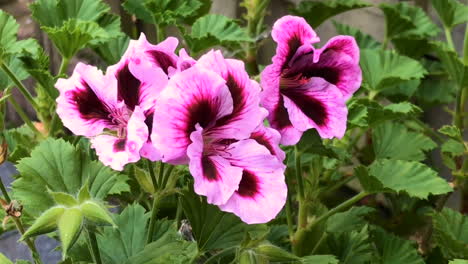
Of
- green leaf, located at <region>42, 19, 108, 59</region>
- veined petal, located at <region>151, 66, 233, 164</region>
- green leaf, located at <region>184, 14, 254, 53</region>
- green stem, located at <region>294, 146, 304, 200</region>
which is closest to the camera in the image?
veined petal, located at <region>151, 66, 233, 164</region>

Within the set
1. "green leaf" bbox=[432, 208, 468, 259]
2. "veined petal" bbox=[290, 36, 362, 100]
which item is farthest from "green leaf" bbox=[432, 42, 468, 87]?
"veined petal" bbox=[290, 36, 362, 100]

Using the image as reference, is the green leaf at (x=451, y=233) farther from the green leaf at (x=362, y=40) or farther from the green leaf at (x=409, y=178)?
the green leaf at (x=362, y=40)

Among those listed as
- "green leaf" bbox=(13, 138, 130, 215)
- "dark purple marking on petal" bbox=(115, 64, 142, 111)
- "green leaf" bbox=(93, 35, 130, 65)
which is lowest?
"green leaf" bbox=(93, 35, 130, 65)

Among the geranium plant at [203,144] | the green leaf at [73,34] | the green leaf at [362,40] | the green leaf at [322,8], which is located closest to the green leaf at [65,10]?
the geranium plant at [203,144]

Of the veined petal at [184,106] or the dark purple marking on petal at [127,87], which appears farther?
the dark purple marking on petal at [127,87]

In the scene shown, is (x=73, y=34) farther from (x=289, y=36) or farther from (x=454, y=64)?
(x=454, y=64)

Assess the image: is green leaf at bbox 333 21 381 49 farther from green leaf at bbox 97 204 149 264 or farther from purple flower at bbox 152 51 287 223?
purple flower at bbox 152 51 287 223

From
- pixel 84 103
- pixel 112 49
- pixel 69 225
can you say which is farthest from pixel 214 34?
pixel 69 225
